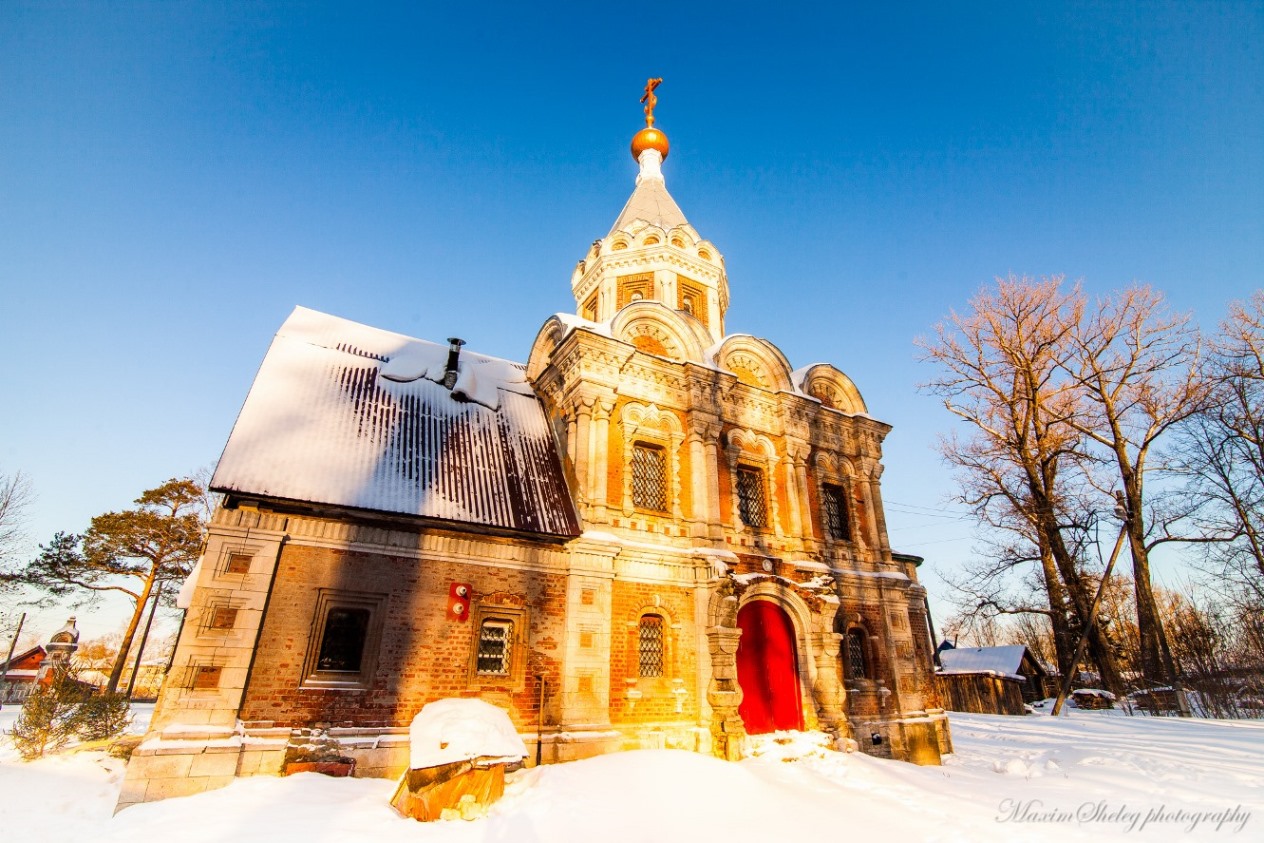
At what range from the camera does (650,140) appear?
23516mm

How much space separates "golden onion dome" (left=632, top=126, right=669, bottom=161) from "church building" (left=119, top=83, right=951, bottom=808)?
11.5 metres

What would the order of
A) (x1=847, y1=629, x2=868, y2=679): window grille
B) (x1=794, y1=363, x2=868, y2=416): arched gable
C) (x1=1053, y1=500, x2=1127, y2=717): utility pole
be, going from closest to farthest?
(x1=847, y1=629, x2=868, y2=679): window grille
(x1=794, y1=363, x2=868, y2=416): arched gable
(x1=1053, y1=500, x2=1127, y2=717): utility pole

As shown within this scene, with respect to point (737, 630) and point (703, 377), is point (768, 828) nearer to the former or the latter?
point (737, 630)

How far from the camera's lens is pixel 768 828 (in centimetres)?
712

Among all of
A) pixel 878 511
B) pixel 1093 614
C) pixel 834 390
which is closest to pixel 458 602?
pixel 878 511

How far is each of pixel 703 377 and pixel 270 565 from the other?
364 inches

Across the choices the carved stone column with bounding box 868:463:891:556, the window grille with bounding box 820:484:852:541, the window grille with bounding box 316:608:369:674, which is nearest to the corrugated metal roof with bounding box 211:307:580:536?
the window grille with bounding box 316:608:369:674

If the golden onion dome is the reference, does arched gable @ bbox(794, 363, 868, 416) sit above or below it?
below

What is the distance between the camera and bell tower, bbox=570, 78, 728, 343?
60.9ft

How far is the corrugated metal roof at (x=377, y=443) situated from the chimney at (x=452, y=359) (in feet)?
1.42

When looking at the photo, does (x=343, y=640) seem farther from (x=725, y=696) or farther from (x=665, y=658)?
(x=725, y=696)

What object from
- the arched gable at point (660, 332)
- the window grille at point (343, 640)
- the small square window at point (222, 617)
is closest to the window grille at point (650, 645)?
the window grille at point (343, 640)

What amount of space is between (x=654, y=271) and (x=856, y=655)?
39.1 feet

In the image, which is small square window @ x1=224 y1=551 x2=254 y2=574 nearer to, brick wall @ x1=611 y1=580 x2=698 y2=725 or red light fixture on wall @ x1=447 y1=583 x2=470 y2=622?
red light fixture on wall @ x1=447 y1=583 x2=470 y2=622
